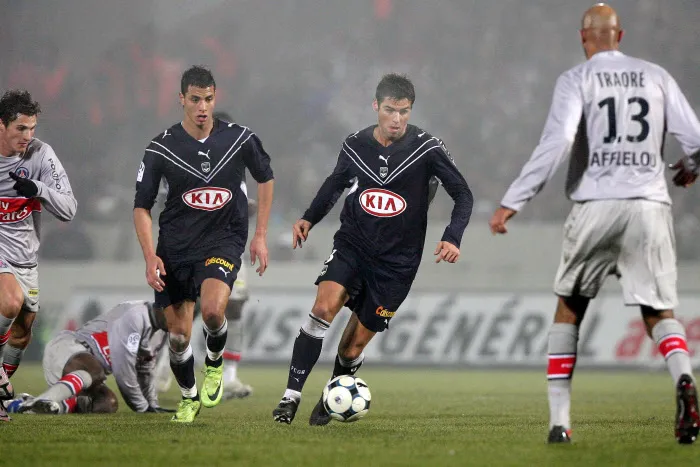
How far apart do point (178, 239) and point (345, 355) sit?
1.47 meters

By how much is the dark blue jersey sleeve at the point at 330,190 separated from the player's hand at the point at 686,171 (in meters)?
2.53

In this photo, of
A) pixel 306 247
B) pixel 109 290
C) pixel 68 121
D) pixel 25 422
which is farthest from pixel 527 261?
pixel 25 422

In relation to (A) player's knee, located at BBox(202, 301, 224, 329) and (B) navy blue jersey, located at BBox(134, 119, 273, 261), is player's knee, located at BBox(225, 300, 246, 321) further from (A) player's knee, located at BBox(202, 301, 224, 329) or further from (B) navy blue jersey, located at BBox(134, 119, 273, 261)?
(A) player's knee, located at BBox(202, 301, 224, 329)

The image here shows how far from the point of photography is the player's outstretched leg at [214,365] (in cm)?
771

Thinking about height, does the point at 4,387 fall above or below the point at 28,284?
below

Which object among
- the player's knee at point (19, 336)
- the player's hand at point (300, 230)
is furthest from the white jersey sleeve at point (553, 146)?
the player's knee at point (19, 336)

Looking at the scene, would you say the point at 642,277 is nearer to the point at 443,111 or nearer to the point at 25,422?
the point at 25,422

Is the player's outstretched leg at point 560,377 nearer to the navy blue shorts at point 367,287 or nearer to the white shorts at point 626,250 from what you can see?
the white shorts at point 626,250

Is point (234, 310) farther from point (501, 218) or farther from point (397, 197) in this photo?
point (501, 218)

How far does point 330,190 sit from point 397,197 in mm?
506

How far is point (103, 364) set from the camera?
29.5 ft

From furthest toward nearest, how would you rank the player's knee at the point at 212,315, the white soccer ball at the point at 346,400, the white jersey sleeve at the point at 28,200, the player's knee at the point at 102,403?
1. the player's knee at the point at 102,403
2. the white jersey sleeve at the point at 28,200
3. the player's knee at the point at 212,315
4. the white soccer ball at the point at 346,400

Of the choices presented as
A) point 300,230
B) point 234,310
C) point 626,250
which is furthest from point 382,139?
point 234,310

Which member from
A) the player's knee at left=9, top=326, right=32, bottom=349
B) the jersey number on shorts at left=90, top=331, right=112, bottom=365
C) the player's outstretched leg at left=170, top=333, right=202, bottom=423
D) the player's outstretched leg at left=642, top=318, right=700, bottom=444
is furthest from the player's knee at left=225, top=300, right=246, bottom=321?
the player's outstretched leg at left=642, top=318, right=700, bottom=444
